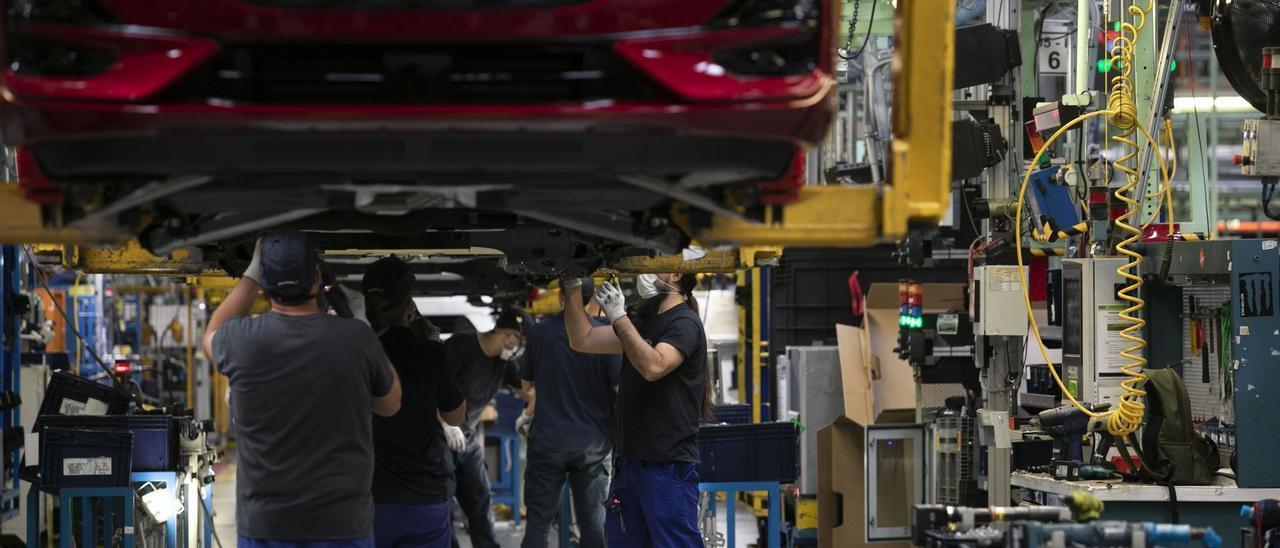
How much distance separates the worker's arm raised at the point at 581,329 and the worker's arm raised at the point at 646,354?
0.47ft

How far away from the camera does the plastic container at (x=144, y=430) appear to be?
246 inches

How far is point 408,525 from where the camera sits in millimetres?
4891

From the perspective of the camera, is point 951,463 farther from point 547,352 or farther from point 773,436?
point 547,352

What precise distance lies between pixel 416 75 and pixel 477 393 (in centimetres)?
545

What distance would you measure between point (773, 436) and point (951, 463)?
3.10 ft

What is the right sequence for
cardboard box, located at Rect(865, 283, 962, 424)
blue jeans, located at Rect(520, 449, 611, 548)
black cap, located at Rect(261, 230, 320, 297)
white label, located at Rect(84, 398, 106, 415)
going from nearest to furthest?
black cap, located at Rect(261, 230, 320, 297) → white label, located at Rect(84, 398, 106, 415) → blue jeans, located at Rect(520, 449, 611, 548) → cardboard box, located at Rect(865, 283, 962, 424)

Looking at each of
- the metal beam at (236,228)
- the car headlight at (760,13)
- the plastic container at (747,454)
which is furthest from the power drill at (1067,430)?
the metal beam at (236,228)

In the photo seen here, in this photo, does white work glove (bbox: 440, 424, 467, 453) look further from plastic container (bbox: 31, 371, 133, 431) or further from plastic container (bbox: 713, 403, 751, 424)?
plastic container (bbox: 713, 403, 751, 424)

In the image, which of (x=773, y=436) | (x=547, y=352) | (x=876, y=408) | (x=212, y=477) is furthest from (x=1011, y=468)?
(x=212, y=477)

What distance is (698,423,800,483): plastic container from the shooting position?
6.66 meters

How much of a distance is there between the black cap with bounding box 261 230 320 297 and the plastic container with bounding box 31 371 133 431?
3.72 m

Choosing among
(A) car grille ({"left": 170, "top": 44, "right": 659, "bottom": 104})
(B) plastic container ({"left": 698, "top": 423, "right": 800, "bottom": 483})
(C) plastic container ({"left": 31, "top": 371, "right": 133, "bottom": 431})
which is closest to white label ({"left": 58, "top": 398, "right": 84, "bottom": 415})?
(C) plastic container ({"left": 31, "top": 371, "right": 133, "bottom": 431})

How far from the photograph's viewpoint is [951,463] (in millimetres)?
6918

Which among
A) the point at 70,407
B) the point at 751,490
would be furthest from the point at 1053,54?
the point at 70,407
